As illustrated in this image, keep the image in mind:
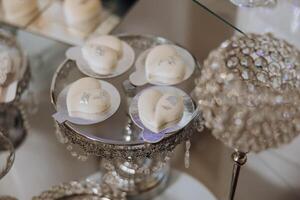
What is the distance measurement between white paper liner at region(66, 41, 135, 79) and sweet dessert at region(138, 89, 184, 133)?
0.08 meters

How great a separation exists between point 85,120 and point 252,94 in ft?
0.65

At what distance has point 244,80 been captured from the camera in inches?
23.6

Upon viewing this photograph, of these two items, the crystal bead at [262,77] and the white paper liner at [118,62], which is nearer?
the crystal bead at [262,77]

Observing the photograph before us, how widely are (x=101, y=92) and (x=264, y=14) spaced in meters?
0.28

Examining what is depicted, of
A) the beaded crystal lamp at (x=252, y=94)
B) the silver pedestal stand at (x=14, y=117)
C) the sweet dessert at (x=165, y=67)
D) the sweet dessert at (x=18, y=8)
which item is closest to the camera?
the beaded crystal lamp at (x=252, y=94)

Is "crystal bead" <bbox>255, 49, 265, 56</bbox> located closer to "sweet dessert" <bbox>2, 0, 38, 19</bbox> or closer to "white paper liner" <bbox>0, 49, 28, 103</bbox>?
"white paper liner" <bbox>0, 49, 28, 103</bbox>

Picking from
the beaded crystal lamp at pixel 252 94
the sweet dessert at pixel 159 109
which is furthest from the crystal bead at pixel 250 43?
the sweet dessert at pixel 159 109

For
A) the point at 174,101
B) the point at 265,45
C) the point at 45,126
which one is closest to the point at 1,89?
the point at 45,126

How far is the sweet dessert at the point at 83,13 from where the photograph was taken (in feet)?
2.94

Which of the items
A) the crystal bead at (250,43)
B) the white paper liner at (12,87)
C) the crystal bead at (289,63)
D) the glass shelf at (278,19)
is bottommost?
the white paper liner at (12,87)

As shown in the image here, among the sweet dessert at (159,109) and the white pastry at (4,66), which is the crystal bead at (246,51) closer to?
the sweet dessert at (159,109)

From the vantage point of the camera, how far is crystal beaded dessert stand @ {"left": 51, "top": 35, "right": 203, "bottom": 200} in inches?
24.9

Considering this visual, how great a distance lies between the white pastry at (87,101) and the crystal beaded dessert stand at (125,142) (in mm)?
15

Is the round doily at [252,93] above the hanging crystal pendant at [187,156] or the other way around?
above
